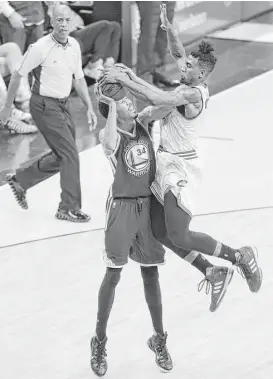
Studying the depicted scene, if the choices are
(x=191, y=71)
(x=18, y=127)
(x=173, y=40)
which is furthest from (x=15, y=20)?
(x=191, y=71)

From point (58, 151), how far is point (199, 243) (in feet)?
8.09

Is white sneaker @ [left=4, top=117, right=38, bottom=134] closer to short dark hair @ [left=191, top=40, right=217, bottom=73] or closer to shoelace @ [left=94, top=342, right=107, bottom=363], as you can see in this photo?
short dark hair @ [left=191, top=40, right=217, bottom=73]

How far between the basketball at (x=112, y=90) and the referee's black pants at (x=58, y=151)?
8.23ft

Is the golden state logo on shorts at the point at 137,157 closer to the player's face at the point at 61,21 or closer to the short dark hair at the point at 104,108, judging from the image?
the short dark hair at the point at 104,108

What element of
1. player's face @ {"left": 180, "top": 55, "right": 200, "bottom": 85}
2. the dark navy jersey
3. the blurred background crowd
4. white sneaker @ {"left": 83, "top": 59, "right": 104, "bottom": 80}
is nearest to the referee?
the blurred background crowd

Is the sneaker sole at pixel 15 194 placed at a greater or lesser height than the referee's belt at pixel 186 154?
lesser

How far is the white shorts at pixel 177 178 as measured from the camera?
576cm

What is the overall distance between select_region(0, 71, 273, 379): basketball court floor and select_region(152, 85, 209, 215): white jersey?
0.93 m

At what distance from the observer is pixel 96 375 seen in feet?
19.1

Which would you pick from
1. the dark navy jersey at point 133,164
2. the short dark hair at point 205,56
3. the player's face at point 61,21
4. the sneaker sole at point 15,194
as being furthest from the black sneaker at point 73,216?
the short dark hair at point 205,56

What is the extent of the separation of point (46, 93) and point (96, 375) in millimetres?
2863

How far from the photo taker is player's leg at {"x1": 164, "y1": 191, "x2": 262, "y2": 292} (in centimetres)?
570

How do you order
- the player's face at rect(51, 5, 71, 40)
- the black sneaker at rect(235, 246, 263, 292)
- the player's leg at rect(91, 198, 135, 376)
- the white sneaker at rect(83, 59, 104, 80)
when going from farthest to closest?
the white sneaker at rect(83, 59, 104, 80), the player's face at rect(51, 5, 71, 40), the black sneaker at rect(235, 246, 263, 292), the player's leg at rect(91, 198, 135, 376)

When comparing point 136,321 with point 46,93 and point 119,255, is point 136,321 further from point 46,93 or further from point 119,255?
point 46,93
